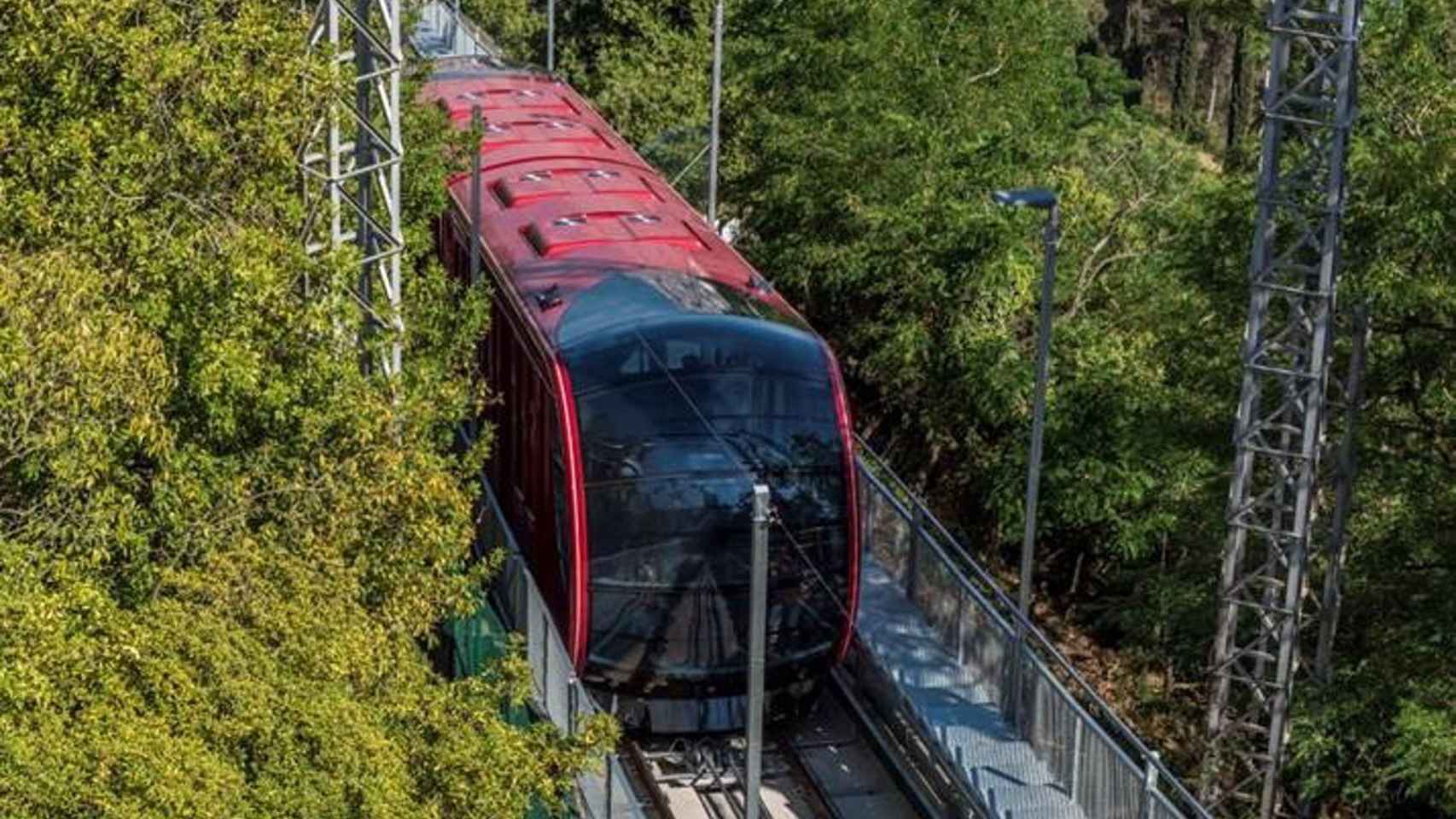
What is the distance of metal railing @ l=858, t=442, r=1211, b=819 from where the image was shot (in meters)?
16.5

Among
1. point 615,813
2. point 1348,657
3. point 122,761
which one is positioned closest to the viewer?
point 122,761

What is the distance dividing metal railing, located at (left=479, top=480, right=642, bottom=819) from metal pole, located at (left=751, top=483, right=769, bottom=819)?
1315mm

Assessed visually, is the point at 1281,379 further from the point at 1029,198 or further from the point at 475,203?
the point at 475,203

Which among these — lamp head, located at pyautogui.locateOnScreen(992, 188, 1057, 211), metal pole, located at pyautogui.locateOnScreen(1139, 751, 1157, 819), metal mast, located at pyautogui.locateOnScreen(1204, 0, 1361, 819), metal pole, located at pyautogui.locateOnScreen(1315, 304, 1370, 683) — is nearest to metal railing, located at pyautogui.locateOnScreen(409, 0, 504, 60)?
metal mast, located at pyautogui.locateOnScreen(1204, 0, 1361, 819)

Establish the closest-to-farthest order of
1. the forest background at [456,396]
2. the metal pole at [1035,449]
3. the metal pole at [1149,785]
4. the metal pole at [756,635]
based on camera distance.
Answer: the forest background at [456,396] → the metal pole at [756,635] → the metal pole at [1149,785] → the metal pole at [1035,449]

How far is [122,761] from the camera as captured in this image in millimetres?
10469

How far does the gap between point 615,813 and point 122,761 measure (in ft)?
24.5

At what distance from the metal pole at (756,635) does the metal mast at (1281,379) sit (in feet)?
18.2

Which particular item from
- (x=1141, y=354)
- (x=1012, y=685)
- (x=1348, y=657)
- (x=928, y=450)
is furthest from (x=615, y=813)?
(x=928, y=450)

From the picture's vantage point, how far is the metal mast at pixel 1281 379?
17.3m

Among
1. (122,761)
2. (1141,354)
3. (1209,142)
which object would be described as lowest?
(1209,142)

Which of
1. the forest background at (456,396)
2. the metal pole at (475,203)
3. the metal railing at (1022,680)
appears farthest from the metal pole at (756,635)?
the metal pole at (475,203)

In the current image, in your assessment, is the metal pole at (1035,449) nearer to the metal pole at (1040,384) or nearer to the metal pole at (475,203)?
the metal pole at (1040,384)

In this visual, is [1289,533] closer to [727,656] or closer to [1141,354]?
[727,656]
